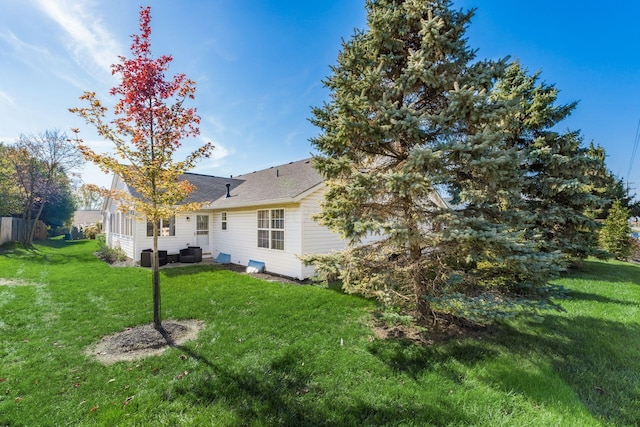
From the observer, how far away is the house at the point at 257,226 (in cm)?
903

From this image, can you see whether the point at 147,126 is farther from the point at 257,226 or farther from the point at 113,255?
the point at 113,255

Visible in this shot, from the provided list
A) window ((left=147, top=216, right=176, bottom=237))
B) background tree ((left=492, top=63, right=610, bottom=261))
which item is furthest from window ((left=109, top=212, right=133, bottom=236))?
background tree ((left=492, top=63, right=610, bottom=261))

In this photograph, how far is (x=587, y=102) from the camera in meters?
10.2

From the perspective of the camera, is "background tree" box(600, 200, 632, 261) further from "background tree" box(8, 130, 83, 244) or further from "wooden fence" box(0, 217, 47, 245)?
"wooden fence" box(0, 217, 47, 245)

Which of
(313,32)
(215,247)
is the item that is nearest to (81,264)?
(215,247)

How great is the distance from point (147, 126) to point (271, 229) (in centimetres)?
580

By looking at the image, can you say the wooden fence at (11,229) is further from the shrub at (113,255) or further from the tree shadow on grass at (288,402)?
the tree shadow on grass at (288,402)

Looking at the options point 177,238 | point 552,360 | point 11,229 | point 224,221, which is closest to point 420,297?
point 552,360

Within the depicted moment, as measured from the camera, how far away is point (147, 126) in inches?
188

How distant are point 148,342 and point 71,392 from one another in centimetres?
132

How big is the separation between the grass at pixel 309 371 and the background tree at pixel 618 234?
13.1m

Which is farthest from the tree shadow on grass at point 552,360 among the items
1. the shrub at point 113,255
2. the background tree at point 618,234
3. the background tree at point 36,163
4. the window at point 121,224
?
the background tree at point 36,163

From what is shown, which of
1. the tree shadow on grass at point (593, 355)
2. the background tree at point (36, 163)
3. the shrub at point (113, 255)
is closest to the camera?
the tree shadow on grass at point (593, 355)

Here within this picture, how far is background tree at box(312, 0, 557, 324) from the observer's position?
12.9 feet
